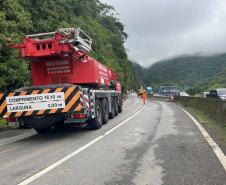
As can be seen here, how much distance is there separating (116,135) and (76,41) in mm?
3504

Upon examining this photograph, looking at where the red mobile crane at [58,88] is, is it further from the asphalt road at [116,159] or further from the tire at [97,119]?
the asphalt road at [116,159]

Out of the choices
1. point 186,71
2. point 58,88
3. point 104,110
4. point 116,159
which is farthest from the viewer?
point 186,71

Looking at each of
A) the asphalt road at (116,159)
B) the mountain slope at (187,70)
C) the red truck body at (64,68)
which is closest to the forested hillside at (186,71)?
the mountain slope at (187,70)

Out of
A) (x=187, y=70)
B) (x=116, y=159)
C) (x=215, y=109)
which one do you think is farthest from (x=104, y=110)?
(x=187, y=70)

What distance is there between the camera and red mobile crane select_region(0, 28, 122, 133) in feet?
41.5

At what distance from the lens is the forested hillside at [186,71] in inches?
5472

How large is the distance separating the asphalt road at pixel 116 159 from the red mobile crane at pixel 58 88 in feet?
2.52

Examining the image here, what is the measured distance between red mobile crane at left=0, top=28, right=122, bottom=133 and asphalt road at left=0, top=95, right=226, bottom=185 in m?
0.77

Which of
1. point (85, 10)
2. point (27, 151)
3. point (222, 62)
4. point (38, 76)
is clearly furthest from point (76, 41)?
point (222, 62)

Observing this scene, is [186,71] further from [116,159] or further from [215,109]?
[116,159]

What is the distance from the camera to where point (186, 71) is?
500ft

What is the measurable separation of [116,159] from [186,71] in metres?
146

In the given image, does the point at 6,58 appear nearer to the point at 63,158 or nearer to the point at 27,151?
the point at 27,151

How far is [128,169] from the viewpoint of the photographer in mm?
7668
